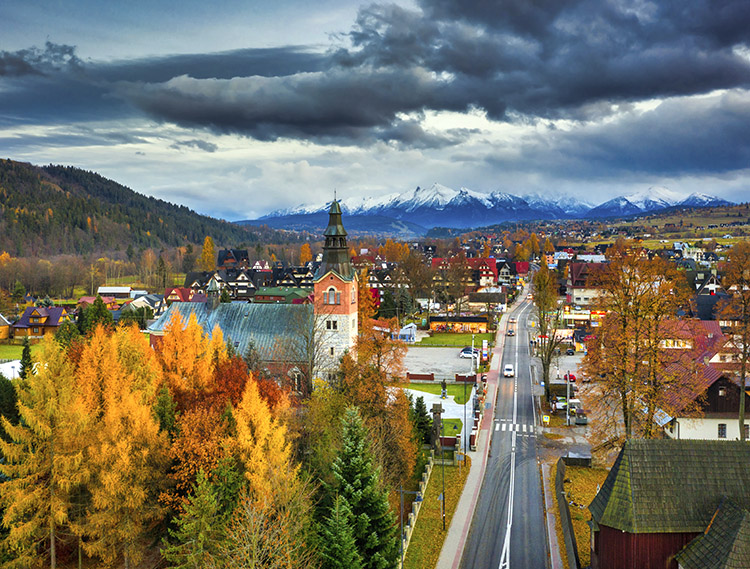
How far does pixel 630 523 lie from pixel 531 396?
114 feet

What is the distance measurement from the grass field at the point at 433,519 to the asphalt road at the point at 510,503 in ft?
4.83

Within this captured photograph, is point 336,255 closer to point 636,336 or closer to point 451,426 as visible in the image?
point 451,426

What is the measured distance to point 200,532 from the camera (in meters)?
24.2

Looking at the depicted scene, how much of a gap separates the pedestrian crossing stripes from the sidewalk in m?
0.75

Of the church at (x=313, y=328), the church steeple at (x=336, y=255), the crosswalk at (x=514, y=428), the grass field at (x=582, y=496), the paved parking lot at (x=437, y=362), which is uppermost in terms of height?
the church steeple at (x=336, y=255)

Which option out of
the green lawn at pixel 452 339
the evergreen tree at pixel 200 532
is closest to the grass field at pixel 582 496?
the evergreen tree at pixel 200 532

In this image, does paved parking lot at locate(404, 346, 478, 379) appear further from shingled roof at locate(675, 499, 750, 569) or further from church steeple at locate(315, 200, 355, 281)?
shingled roof at locate(675, 499, 750, 569)

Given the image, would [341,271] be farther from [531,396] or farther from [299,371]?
[531,396]

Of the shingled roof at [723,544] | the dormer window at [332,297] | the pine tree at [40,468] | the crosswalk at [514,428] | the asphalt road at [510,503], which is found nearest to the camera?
the shingled roof at [723,544]

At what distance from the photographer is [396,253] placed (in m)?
185

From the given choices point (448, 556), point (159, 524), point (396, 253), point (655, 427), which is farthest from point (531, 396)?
point (396, 253)

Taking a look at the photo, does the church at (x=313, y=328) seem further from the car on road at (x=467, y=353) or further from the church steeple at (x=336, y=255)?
the car on road at (x=467, y=353)

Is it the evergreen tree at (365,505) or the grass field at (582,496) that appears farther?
the grass field at (582,496)

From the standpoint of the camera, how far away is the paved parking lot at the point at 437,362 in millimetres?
66562
